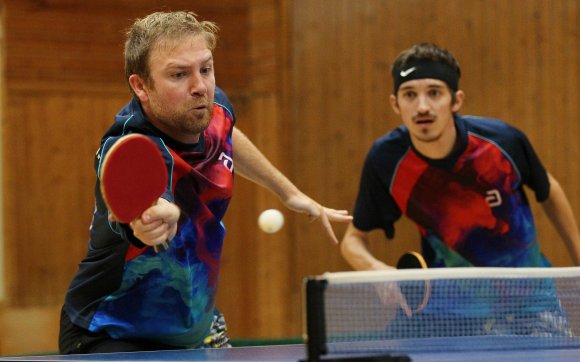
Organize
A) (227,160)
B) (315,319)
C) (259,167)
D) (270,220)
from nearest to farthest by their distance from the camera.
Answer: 1. (315,319)
2. (227,160)
3. (259,167)
4. (270,220)

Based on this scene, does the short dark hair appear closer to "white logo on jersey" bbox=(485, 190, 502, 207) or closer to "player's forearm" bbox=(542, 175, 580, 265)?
"white logo on jersey" bbox=(485, 190, 502, 207)

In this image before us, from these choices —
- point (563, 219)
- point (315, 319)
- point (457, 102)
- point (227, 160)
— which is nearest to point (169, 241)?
point (227, 160)

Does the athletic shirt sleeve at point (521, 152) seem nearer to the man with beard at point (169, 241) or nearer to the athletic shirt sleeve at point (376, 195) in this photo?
the athletic shirt sleeve at point (376, 195)

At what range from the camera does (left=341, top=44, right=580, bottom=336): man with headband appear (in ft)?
15.9

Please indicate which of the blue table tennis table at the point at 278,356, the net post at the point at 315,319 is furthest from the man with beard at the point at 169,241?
the net post at the point at 315,319

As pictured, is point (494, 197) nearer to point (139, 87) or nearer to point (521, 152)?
point (521, 152)

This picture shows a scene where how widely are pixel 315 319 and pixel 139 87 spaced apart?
1.45 meters

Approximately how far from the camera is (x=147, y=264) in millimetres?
3234

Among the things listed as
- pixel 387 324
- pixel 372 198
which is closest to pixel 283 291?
pixel 372 198

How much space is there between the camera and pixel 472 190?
16.1 ft

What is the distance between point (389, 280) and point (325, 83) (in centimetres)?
593

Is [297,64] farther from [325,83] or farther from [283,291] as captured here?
[283,291]

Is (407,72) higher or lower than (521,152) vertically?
higher

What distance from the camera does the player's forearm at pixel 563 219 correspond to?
189 inches
